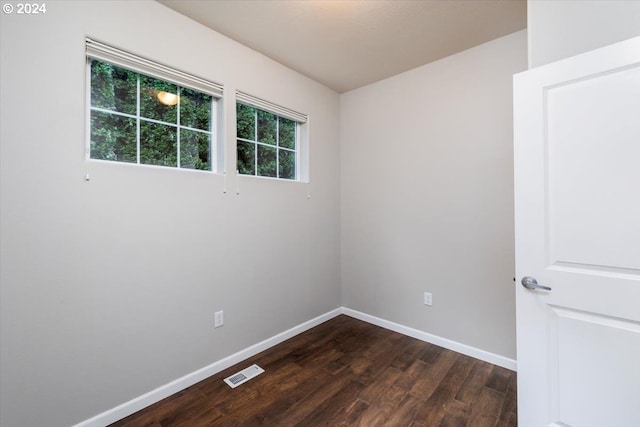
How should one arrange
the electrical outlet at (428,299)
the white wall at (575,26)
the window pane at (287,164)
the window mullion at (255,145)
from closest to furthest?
1. the white wall at (575,26)
2. the window mullion at (255,145)
3. the electrical outlet at (428,299)
4. the window pane at (287,164)

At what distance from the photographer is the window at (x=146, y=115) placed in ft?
5.65

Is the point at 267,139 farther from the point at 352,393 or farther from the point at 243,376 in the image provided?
the point at 352,393

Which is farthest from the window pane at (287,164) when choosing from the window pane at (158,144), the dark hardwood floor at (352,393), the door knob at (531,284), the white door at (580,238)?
the door knob at (531,284)

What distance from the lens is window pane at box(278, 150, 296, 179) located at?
284 centimetres

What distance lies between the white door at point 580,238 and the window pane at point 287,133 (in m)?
1.98

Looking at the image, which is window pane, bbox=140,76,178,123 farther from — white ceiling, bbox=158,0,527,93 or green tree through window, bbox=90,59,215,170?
white ceiling, bbox=158,0,527,93

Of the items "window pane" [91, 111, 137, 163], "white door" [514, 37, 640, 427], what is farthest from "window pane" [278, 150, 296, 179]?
"white door" [514, 37, 640, 427]

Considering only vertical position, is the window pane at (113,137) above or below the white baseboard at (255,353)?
above

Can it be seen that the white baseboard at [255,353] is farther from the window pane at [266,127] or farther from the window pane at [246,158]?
the window pane at [266,127]

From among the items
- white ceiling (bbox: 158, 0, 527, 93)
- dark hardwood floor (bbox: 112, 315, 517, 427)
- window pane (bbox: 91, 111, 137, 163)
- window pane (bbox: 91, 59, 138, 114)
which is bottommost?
dark hardwood floor (bbox: 112, 315, 517, 427)

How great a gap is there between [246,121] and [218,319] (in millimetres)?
1701

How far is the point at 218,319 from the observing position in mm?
2209

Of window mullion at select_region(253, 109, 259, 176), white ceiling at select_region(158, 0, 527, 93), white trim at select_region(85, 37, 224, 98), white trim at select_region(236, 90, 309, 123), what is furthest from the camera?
window mullion at select_region(253, 109, 259, 176)

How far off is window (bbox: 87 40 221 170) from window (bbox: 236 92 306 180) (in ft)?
0.88
